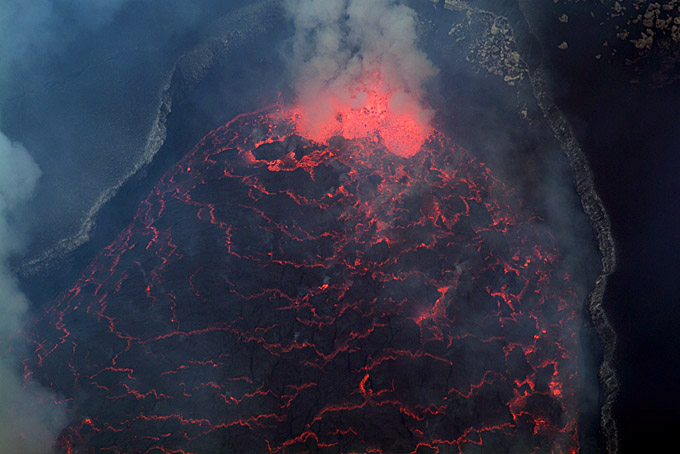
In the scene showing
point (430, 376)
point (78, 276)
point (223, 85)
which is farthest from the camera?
point (223, 85)

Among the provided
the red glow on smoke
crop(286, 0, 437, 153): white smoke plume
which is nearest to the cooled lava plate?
the red glow on smoke

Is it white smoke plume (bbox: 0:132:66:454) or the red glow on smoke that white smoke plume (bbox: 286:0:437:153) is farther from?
white smoke plume (bbox: 0:132:66:454)

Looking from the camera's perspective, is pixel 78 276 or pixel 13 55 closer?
pixel 78 276

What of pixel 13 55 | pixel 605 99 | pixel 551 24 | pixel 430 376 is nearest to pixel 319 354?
pixel 430 376

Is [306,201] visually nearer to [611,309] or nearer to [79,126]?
[79,126]

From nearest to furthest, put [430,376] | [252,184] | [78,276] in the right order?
[430,376], [78,276], [252,184]

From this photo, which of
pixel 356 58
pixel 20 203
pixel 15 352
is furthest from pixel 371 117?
pixel 15 352

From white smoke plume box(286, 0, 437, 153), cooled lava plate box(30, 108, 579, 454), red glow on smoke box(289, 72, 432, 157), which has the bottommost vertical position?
cooled lava plate box(30, 108, 579, 454)
